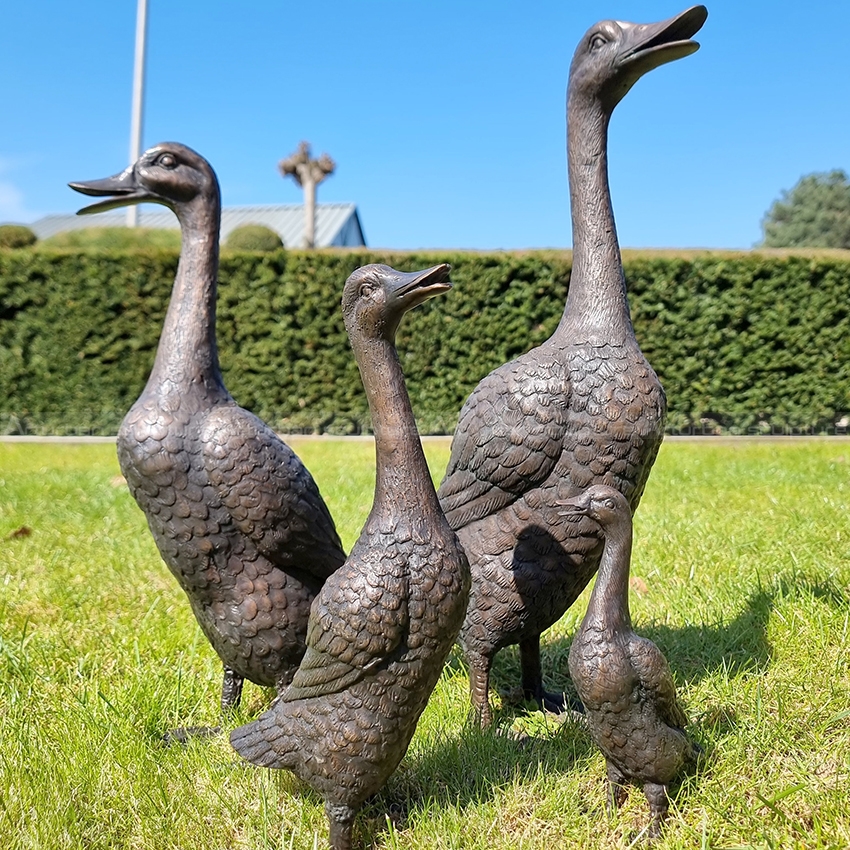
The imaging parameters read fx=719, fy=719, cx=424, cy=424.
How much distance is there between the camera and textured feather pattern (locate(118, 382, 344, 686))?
7.11 feet

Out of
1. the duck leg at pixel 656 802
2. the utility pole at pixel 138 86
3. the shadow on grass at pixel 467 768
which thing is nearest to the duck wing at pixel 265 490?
the shadow on grass at pixel 467 768

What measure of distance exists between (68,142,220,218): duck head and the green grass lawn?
1819 millimetres

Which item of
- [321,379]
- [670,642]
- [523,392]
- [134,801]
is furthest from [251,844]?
[321,379]

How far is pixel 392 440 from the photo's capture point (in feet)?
5.94

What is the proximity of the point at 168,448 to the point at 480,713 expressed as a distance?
1.38m

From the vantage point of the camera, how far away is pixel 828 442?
10227 millimetres

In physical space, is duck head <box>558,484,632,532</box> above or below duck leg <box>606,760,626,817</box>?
above

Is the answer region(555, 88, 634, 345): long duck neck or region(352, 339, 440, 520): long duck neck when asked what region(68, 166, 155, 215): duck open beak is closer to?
region(352, 339, 440, 520): long duck neck

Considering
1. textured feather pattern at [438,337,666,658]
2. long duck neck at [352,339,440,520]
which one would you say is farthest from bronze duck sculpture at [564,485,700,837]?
long duck neck at [352,339,440,520]

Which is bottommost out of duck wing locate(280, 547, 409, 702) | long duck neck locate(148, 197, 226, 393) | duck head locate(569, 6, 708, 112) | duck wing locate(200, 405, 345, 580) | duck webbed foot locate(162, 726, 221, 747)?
duck webbed foot locate(162, 726, 221, 747)

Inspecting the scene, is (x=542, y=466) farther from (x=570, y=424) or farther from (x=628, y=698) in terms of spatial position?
(x=628, y=698)

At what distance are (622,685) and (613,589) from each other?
9.4 inches

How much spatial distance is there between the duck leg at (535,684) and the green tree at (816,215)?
4644 cm

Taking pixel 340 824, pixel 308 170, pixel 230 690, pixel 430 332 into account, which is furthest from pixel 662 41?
pixel 308 170
